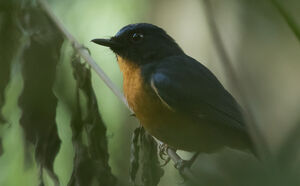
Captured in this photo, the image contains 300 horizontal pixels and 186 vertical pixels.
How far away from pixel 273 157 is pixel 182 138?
2.12 m

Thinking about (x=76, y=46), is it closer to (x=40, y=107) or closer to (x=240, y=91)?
(x=40, y=107)

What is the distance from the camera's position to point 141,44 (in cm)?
388

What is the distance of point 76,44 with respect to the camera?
2848 mm

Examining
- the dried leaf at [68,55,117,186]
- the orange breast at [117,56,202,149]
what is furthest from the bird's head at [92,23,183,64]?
the dried leaf at [68,55,117,186]

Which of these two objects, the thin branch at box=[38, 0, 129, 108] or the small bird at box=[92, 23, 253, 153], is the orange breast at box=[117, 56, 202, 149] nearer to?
the small bird at box=[92, 23, 253, 153]

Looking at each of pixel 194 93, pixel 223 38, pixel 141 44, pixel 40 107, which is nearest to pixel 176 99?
pixel 194 93

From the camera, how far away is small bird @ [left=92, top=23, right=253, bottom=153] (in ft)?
10.7

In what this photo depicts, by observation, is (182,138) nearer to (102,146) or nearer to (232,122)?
(232,122)

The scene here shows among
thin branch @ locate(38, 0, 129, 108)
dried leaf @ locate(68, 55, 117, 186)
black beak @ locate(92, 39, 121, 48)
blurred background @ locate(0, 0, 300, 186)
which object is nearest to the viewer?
dried leaf @ locate(68, 55, 117, 186)

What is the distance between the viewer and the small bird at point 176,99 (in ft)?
10.7

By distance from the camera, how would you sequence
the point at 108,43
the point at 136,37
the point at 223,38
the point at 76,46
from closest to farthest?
1. the point at 76,46
2. the point at 108,43
3. the point at 136,37
4. the point at 223,38

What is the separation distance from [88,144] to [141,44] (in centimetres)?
169

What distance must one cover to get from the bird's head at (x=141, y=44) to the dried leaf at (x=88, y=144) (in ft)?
3.60

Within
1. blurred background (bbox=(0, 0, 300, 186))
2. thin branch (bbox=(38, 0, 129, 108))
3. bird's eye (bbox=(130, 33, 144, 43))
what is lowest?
blurred background (bbox=(0, 0, 300, 186))
